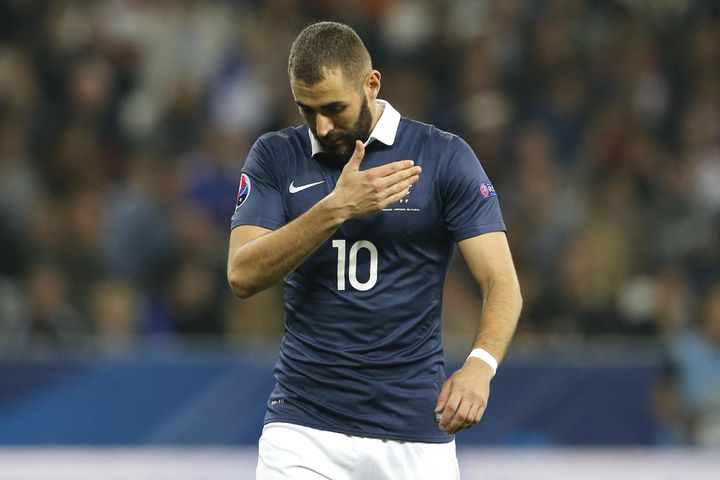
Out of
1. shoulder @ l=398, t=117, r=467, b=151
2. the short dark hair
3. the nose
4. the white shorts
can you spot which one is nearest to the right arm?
the nose

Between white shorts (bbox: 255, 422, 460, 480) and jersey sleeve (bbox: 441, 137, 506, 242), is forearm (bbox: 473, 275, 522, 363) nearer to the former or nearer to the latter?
jersey sleeve (bbox: 441, 137, 506, 242)

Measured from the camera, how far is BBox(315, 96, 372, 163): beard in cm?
387

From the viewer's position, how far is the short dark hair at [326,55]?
3770 millimetres

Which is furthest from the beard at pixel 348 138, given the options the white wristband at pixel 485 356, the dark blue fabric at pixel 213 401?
the dark blue fabric at pixel 213 401

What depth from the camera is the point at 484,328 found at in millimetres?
3791

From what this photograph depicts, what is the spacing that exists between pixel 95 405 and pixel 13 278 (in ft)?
4.60

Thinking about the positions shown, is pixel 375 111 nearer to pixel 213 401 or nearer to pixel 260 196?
pixel 260 196

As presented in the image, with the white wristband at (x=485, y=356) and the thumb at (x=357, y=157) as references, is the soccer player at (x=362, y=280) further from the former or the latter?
the thumb at (x=357, y=157)

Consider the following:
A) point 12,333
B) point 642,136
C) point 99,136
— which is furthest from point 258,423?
point 642,136

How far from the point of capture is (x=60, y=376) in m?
7.61

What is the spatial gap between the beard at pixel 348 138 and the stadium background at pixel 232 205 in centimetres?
267

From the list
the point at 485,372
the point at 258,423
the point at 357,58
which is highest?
the point at 357,58

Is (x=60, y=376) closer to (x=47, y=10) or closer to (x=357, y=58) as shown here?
(x=47, y=10)

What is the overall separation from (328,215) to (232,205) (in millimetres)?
5442
